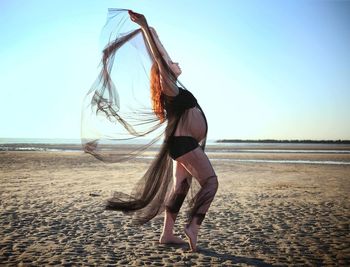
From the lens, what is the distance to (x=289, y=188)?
9.48 metres

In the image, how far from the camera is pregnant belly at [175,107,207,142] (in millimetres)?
3577

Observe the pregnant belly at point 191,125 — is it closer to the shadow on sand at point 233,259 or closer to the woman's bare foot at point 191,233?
the woman's bare foot at point 191,233

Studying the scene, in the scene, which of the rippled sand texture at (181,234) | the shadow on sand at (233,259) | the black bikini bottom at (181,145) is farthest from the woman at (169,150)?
the rippled sand texture at (181,234)

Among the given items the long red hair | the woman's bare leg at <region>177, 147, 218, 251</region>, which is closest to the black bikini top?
the long red hair

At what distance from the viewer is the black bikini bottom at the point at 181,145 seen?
3.49 meters

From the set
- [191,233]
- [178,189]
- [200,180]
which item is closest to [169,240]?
[191,233]

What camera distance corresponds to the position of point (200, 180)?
3.54m

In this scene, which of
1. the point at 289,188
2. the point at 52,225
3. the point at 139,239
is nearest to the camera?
the point at 139,239

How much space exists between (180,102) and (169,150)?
58 centimetres

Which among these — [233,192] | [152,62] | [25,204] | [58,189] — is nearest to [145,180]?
[152,62]

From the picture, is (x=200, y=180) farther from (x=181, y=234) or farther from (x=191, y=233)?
(x=181, y=234)

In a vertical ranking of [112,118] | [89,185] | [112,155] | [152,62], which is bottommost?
[89,185]

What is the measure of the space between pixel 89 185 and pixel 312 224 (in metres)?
7.05

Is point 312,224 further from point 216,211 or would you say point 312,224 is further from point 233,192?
point 233,192
